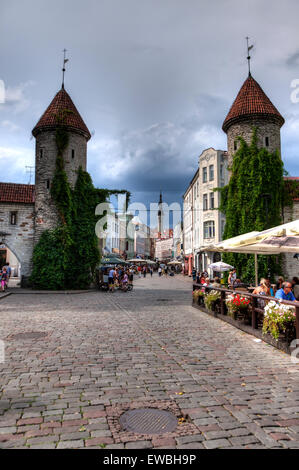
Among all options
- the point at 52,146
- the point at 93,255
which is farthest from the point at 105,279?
the point at 52,146

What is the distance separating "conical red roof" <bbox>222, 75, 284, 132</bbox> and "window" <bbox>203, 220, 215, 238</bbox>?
17363mm

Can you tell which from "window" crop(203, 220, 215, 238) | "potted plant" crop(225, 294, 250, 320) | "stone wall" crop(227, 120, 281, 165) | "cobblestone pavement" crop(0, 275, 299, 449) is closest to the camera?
"cobblestone pavement" crop(0, 275, 299, 449)

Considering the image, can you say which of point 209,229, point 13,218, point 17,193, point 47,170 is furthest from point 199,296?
point 209,229

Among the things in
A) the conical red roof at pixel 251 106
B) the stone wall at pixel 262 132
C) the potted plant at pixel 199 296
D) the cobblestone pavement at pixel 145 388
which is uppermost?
the conical red roof at pixel 251 106

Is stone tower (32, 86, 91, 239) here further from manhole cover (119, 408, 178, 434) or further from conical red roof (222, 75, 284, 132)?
manhole cover (119, 408, 178, 434)

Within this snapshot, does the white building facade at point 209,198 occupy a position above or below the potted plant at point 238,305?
above

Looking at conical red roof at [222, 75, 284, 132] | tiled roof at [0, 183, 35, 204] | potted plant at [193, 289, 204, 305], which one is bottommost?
potted plant at [193, 289, 204, 305]

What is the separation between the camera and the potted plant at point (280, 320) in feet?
24.7

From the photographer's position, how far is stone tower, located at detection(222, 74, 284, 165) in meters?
24.8

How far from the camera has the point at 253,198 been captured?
2348 cm

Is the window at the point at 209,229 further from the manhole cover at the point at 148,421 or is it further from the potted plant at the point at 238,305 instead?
the manhole cover at the point at 148,421

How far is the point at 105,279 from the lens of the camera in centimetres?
2639

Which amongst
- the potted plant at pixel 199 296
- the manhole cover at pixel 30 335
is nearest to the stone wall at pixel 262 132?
the potted plant at pixel 199 296

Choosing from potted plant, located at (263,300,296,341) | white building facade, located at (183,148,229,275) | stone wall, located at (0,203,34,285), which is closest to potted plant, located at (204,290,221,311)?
potted plant, located at (263,300,296,341)
